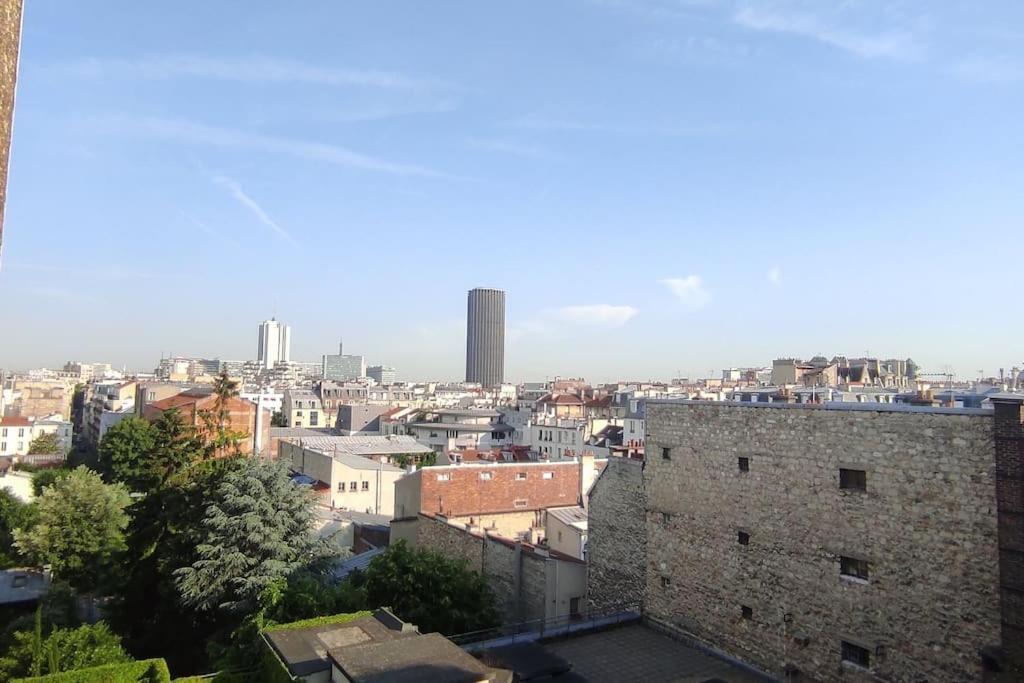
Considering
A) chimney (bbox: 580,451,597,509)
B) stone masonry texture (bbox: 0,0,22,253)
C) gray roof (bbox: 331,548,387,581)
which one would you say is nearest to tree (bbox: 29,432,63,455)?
gray roof (bbox: 331,548,387,581)

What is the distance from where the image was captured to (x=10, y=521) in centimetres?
4347

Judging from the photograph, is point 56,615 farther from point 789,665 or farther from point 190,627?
point 789,665

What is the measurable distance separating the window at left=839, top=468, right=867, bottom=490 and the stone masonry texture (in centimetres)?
1533

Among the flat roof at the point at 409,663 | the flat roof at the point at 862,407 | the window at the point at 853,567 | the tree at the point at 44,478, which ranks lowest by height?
the tree at the point at 44,478

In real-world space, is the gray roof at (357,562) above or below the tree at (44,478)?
above

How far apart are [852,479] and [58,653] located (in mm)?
19611

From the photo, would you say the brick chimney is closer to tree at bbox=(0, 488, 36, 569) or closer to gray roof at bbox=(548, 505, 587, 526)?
gray roof at bbox=(548, 505, 587, 526)

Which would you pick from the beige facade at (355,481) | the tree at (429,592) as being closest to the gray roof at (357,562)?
the tree at (429,592)

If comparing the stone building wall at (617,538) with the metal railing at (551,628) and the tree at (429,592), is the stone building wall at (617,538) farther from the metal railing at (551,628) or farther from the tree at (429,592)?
the tree at (429,592)

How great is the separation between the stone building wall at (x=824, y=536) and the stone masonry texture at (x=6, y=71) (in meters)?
15.0

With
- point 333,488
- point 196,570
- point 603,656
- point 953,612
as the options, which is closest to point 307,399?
point 333,488

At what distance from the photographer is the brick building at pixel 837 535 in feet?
41.0

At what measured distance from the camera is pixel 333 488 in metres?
41.3

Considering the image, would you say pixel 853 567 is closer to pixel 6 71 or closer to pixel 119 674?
pixel 6 71
